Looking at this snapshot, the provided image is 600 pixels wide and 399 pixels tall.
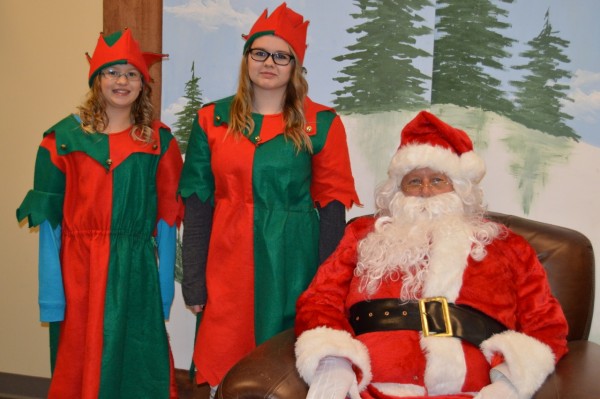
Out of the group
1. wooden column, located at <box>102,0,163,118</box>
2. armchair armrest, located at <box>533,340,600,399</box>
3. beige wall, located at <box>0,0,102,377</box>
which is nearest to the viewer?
armchair armrest, located at <box>533,340,600,399</box>

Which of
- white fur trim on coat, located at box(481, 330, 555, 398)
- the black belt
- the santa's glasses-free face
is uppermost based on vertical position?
the santa's glasses-free face

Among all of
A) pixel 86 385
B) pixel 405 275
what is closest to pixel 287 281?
pixel 405 275

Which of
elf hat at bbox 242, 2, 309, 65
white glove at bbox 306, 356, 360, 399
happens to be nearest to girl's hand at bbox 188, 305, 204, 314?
white glove at bbox 306, 356, 360, 399

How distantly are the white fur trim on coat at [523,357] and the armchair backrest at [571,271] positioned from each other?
15.4 inches

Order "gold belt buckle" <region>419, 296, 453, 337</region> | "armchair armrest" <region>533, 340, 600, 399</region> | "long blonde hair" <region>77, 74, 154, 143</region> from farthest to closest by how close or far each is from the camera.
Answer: "long blonde hair" <region>77, 74, 154, 143</region> → "gold belt buckle" <region>419, 296, 453, 337</region> → "armchair armrest" <region>533, 340, 600, 399</region>

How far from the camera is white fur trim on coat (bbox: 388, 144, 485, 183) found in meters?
2.22

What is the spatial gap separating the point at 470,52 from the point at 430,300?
113 centimetres

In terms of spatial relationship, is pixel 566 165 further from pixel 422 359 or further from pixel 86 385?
pixel 86 385

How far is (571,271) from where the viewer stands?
228cm

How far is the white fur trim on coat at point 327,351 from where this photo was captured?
187 cm

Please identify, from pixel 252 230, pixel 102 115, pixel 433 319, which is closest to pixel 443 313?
pixel 433 319

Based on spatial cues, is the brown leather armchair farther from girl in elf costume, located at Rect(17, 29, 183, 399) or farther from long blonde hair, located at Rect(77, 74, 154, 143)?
long blonde hair, located at Rect(77, 74, 154, 143)

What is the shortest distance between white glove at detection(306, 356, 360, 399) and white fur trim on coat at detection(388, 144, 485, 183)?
2.35 ft

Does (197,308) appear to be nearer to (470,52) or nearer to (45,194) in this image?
(45,194)
